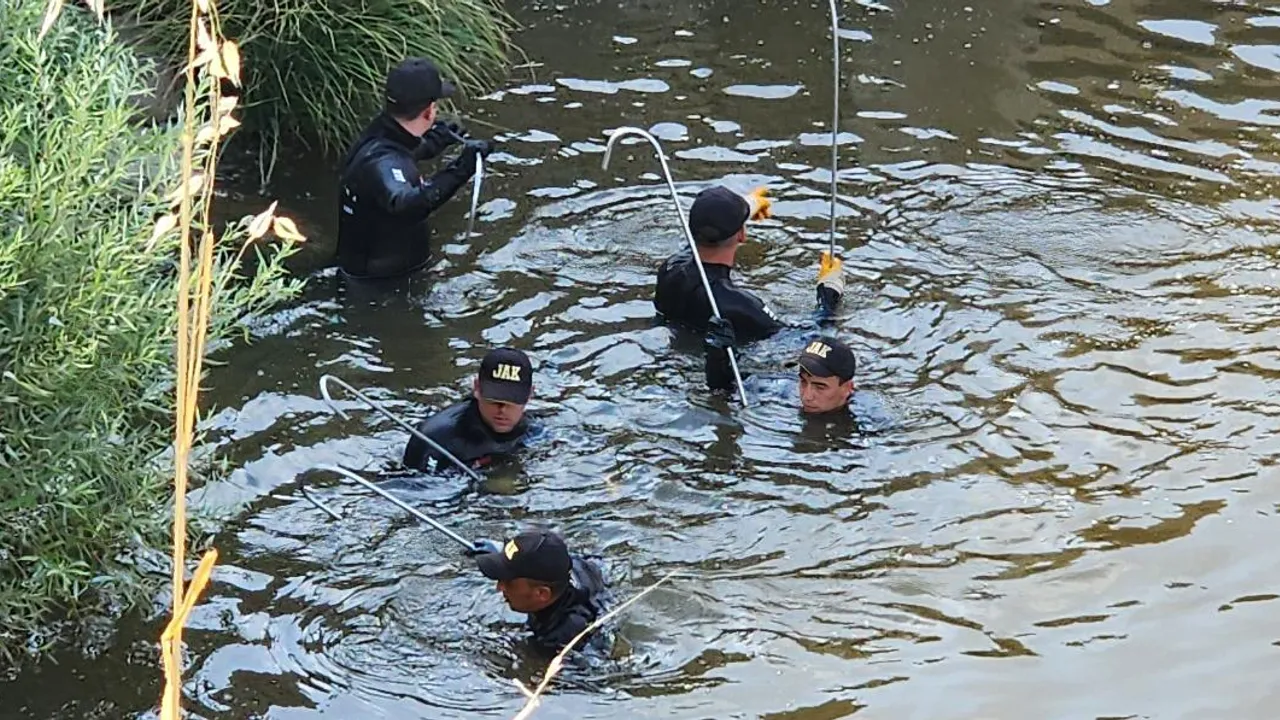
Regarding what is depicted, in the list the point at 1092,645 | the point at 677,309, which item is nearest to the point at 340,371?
the point at 677,309

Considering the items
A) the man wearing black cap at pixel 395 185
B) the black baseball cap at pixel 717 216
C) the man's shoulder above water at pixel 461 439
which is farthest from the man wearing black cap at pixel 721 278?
the man's shoulder above water at pixel 461 439

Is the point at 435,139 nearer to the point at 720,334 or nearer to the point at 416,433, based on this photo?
the point at 720,334

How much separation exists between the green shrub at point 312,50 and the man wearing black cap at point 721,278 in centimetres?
245

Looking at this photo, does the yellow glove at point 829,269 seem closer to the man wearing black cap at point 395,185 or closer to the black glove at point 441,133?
the man wearing black cap at point 395,185

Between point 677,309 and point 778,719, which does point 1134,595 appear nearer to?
point 778,719

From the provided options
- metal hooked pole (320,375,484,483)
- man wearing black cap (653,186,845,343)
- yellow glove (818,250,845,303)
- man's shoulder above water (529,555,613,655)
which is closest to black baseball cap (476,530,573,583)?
man's shoulder above water (529,555,613,655)

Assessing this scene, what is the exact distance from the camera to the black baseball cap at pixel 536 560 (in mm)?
5020

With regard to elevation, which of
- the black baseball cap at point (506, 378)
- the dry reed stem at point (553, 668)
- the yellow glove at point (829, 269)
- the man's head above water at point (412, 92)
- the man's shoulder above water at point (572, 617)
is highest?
the dry reed stem at point (553, 668)

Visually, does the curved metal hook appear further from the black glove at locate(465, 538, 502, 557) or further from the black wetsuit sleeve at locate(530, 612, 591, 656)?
the black wetsuit sleeve at locate(530, 612, 591, 656)

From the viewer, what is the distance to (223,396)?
22.6 ft

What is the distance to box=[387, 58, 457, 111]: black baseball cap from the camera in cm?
787

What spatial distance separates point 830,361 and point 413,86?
106 inches

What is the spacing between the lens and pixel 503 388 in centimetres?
627

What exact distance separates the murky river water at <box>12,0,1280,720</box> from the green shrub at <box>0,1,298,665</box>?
557mm
